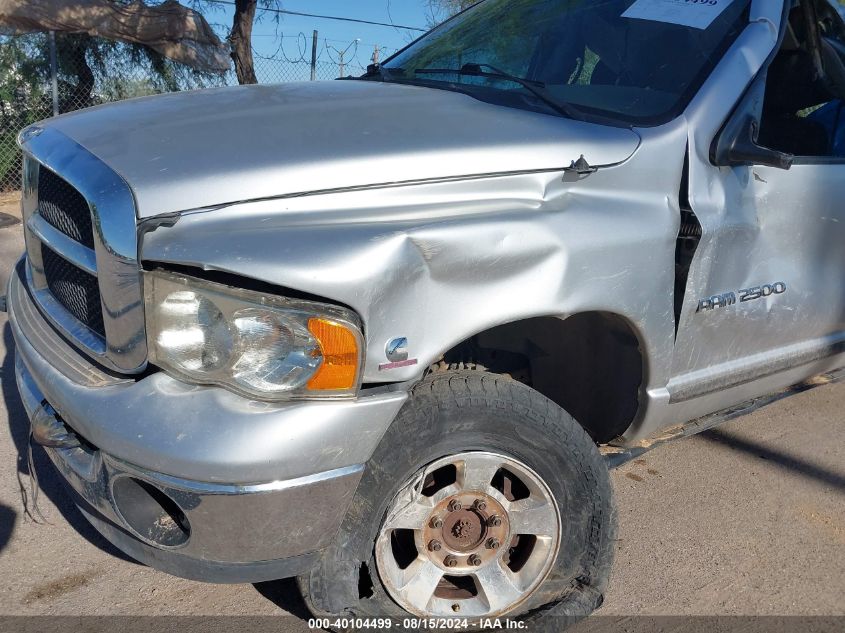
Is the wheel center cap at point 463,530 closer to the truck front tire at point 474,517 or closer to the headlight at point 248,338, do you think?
A: the truck front tire at point 474,517

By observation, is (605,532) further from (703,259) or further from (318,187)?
(318,187)

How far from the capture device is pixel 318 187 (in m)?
2.04

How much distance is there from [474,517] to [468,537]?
0.22 ft

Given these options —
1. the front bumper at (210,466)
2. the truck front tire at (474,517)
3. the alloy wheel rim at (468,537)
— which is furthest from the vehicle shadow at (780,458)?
the front bumper at (210,466)

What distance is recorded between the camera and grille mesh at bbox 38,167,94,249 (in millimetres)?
2118

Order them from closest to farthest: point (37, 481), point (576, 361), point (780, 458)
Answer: point (576, 361), point (37, 481), point (780, 458)

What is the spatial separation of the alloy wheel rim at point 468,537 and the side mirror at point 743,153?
1242mm

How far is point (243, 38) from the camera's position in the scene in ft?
32.6

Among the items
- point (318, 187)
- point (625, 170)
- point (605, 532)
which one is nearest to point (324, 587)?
point (605, 532)

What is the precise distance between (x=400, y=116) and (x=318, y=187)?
1.71 ft

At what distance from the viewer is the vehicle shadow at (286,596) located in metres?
2.53

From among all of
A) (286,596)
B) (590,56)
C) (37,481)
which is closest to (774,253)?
(590,56)

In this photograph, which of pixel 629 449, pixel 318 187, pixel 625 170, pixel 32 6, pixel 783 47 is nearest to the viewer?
pixel 318 187

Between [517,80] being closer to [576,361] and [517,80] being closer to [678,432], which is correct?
[576,361]
